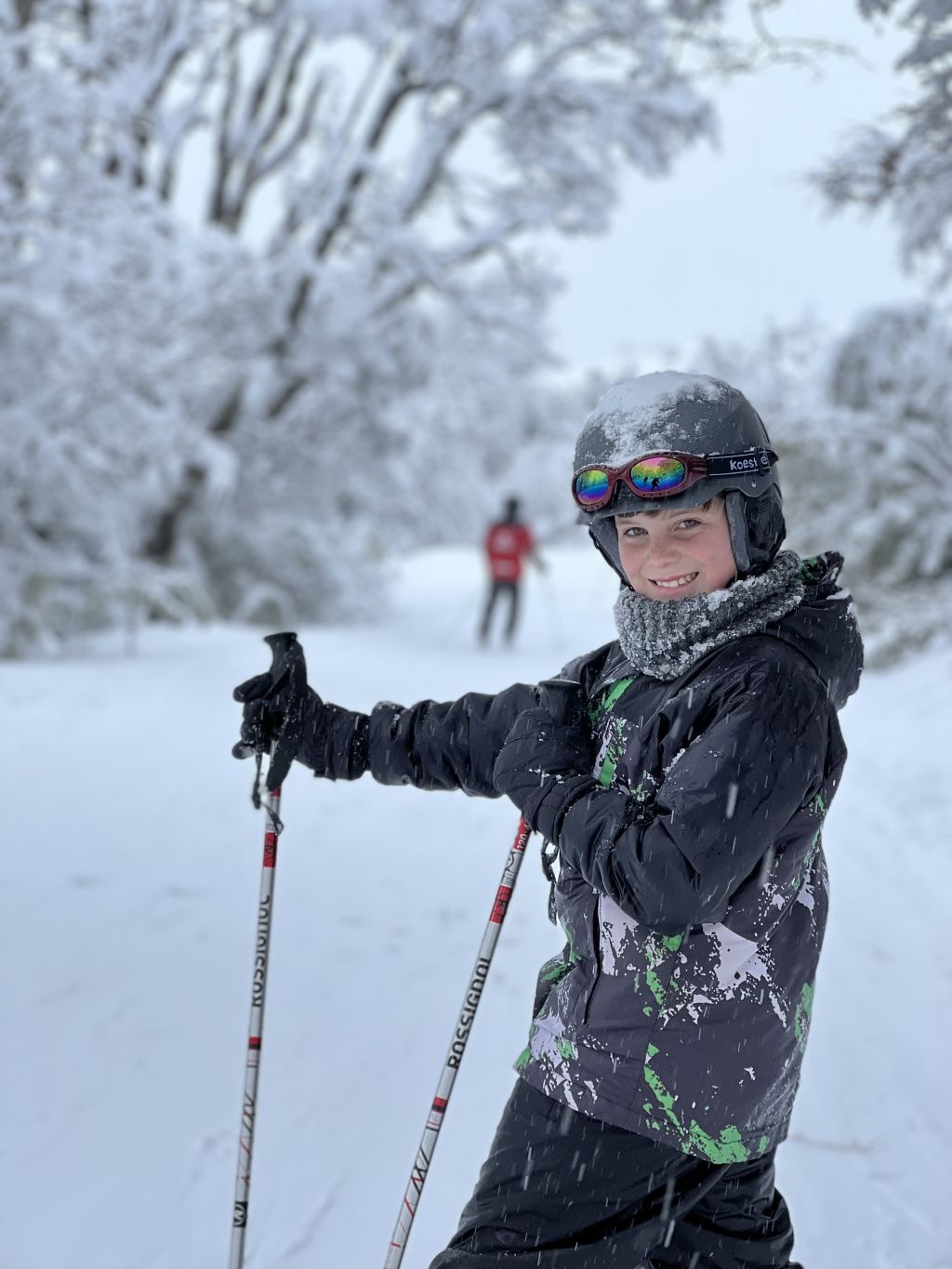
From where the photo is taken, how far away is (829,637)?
1.73m

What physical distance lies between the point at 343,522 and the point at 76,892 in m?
13.7

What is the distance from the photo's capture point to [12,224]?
7656mm

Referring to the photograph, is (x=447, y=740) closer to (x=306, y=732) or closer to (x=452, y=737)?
(x=452, y=737)

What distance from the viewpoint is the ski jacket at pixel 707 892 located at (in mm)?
1570

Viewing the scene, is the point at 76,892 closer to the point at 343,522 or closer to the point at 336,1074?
the point at 336,1074

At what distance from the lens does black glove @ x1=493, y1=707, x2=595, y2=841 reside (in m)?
1.72

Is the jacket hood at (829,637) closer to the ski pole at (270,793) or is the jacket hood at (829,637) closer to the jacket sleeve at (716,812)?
the jacket sleeve at (716,812)

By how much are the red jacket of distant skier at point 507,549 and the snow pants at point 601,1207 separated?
1144 centimetres

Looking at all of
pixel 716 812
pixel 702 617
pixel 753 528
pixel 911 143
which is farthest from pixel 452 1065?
pixel 911 143

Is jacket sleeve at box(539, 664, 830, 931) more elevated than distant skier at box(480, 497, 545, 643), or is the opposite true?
jacket sleeve at box(539, 664, 830, 931)

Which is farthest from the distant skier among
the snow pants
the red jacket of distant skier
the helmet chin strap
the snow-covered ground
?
the snow pants

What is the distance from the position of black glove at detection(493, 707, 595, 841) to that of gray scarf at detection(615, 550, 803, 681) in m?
0.19

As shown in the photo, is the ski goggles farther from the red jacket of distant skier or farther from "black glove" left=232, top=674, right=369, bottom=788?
the red jacket of distant skier

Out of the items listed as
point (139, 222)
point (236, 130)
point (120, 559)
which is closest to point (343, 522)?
point (236, 130)
